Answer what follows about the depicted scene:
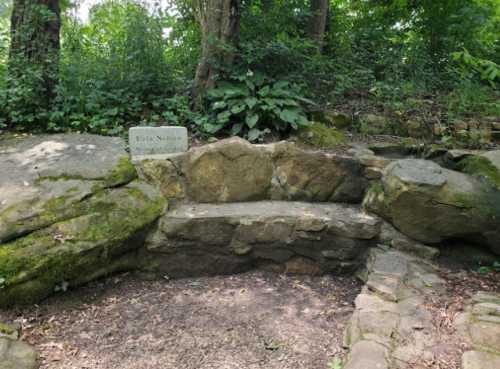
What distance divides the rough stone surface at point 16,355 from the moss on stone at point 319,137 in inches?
128

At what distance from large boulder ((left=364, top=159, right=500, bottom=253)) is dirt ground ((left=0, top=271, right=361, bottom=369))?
2.53ft

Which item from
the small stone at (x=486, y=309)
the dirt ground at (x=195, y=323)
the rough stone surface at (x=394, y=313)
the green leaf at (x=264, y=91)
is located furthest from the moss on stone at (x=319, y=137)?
the small stone at (x=486, y=309)

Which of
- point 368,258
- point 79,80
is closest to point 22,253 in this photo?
point 79,80

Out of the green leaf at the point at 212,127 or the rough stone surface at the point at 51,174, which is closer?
the rough stone surface at the point at 51,174

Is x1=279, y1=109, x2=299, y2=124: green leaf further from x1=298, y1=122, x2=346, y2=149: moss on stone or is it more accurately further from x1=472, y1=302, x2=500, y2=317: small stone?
x1=472, y1=302, x2=500, y2=317: small stone

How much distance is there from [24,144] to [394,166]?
363 cm

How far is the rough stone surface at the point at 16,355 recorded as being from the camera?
223cm

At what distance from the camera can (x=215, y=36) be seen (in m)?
4.71

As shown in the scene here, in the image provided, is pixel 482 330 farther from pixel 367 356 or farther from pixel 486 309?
pixel 367 356

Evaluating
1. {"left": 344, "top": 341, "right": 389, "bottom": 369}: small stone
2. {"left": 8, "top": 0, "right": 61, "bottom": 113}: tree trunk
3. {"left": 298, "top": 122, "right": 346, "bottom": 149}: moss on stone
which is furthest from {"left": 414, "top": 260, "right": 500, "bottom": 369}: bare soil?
{"left": 8, "top": 0, "right": 61, "bottom": 113}: tree trunk

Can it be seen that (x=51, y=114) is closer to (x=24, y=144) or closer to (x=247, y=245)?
(x=24, y=144)

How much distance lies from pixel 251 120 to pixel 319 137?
820 mm

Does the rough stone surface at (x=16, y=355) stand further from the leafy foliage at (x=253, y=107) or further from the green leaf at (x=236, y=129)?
the green leaf at (x=236, y=129)

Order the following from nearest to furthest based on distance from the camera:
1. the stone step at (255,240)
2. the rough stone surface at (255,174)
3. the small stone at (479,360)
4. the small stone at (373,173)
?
1. the small stone at (479,360)
2. the stone step at (255,240)
3. the rough stone surface at (255,174)
4. the small stone at (373,173)
